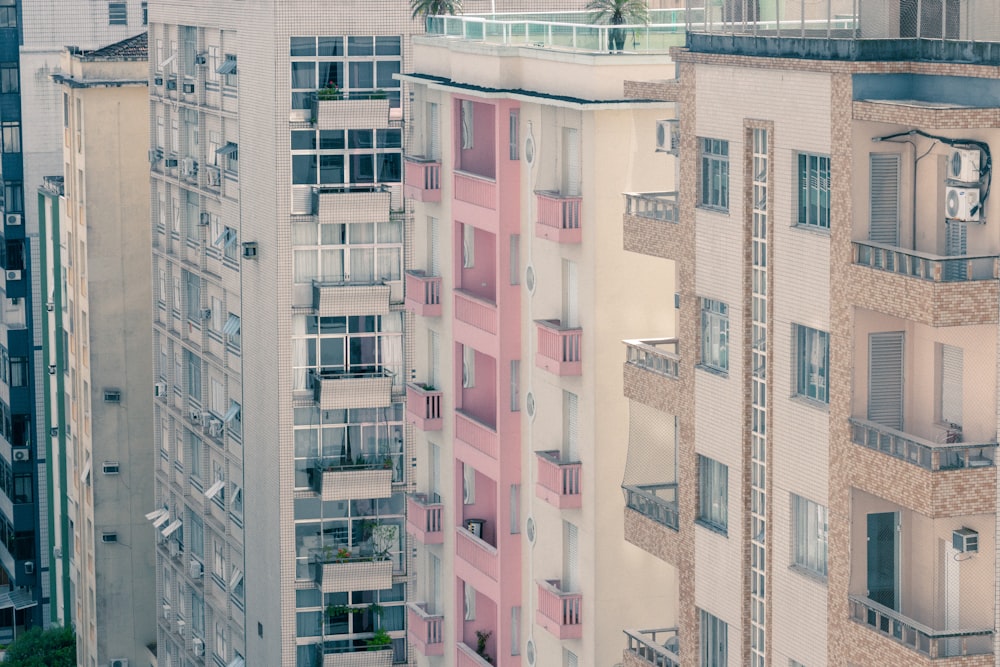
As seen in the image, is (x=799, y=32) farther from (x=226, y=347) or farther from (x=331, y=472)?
(x=226, y=347)

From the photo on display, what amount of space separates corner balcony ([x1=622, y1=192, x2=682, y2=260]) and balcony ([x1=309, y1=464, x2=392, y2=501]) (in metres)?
25.2

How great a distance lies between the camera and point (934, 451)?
112 ft

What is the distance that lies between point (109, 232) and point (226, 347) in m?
15.7

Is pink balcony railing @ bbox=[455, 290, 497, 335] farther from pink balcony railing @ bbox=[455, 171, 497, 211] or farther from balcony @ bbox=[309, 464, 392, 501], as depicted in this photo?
balcony @ bbox=[309, 464, 392, 501]

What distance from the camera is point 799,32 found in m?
38.5

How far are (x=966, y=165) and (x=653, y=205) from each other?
12.1m

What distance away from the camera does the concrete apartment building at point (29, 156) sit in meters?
110

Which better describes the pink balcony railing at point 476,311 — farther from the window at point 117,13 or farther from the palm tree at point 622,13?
the window at point 117,13

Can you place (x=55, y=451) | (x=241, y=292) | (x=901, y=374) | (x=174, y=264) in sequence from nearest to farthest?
(x=901, y=374) → (x=241, y=292) → (x=174, y=264) → (x=55, y=451)

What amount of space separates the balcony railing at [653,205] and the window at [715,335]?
2427mm

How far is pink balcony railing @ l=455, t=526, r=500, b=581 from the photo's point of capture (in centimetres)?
5236

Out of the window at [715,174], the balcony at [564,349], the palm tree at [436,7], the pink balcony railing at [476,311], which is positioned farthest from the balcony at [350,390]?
the window at [715,174]

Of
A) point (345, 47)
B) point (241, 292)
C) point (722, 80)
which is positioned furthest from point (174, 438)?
point (722, 80)

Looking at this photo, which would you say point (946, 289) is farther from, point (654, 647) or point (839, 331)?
point (654, 647)
